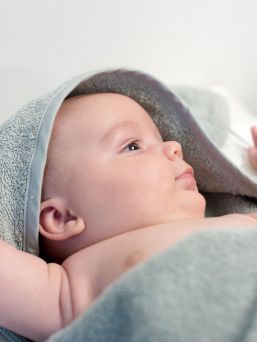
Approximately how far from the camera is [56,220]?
2.59ft

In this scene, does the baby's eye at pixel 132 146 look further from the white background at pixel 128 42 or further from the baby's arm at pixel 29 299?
the white background at pixel 128 42

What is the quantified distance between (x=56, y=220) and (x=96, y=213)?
68 mm

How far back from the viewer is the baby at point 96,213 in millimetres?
666

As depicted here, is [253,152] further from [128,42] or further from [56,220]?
[56,220]

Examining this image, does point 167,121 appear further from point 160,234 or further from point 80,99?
point 160,234

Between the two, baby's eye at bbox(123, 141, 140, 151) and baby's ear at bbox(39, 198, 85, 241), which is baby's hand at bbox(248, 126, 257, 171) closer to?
baby's eye at bbox(123, 141, 140, 151)

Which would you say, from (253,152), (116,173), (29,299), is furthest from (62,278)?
(253,152)

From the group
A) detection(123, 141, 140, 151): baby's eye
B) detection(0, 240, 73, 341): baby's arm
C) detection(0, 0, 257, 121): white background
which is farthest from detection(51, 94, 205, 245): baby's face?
detection(0, 0, 257, 121): white background

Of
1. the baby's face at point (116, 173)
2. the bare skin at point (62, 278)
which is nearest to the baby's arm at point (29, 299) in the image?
the bare skin at point (62, 278)

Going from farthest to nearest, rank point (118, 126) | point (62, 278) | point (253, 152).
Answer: point (253, 152) < point (118, 126) < point (62, 278)

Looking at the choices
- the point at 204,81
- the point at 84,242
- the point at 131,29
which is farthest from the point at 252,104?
the point at 84,242

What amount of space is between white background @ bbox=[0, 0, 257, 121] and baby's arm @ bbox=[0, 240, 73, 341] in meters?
0.46

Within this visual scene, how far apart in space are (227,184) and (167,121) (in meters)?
0.16

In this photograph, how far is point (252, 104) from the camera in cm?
137
